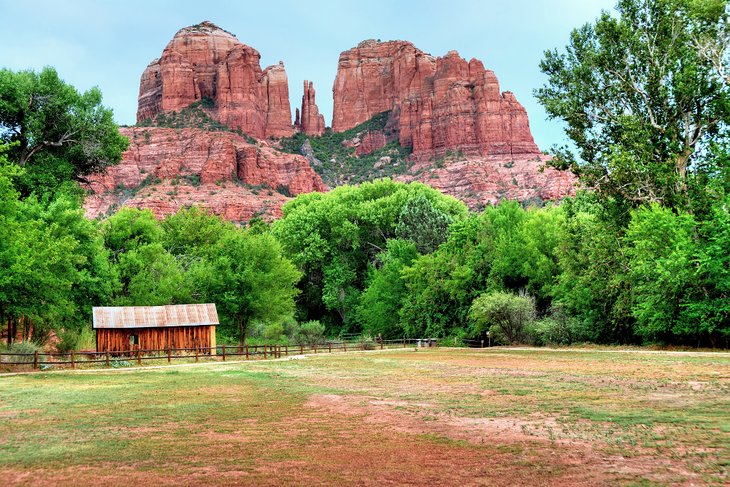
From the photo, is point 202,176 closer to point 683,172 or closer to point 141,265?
point 141,265

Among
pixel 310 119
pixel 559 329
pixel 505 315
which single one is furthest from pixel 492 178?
pixel 559 329

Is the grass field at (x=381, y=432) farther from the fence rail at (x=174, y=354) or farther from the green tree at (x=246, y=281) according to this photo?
the green tree at (x=246, y=281)

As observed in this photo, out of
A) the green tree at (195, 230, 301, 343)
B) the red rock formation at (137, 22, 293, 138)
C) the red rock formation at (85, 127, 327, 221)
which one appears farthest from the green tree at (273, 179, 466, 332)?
the red rock formation at (137, 22, 293, 138)

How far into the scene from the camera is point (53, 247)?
29688 millimetres

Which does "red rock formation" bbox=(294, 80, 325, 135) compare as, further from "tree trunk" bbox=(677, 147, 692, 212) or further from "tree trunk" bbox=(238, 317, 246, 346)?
"tree trunk" bbox=(677, 147, 692, 212)

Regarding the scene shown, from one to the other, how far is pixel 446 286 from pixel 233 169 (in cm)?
9431

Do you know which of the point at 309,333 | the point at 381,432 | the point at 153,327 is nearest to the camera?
the point at 381,432

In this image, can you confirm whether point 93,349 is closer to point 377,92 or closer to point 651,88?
point 651,88

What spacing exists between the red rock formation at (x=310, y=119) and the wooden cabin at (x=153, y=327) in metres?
151

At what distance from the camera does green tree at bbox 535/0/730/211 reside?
32.5m

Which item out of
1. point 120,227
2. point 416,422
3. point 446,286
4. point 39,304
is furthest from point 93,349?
point 416,422

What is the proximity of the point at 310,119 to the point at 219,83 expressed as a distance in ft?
107

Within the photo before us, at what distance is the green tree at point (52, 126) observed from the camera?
3478 centimetres

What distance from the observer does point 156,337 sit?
37.4 metres
